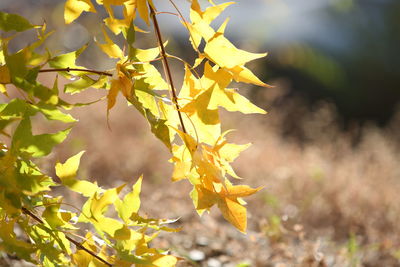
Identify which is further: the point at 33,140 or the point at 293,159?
the point at 293,159

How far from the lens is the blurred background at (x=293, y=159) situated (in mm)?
2158

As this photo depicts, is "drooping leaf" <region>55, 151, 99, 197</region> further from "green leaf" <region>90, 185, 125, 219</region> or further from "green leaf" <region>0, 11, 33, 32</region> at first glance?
"green leaf" <region>0, 11, 33, 32</region>

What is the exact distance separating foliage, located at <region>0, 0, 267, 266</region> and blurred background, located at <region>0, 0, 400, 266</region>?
5.0 inches

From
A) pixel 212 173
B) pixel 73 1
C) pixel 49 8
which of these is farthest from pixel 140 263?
pixel 49 8

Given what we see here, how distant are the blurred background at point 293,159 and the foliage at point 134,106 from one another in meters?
0.13

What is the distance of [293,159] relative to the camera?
3.50 metres

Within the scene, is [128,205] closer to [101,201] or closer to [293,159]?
[101,201]

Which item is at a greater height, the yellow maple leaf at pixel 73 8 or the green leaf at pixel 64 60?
the yellow maple leaf at pixel 73 8

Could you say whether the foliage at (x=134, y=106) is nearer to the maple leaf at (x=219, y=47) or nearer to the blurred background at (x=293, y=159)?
the maple leaf at (x=219, y=47)

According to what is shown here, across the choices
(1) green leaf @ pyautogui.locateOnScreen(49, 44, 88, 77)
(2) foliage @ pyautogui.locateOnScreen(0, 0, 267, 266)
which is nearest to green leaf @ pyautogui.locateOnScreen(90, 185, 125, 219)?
(2) foliage @ pyautogui.locateOnScreen(0, 0, 267, 266)

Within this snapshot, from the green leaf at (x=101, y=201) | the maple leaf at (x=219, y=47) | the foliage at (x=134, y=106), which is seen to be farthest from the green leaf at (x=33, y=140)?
the maple leaf at (x=219, y=47)

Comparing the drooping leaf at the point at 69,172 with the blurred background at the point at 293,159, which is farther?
the blurred background at the point at 293,159

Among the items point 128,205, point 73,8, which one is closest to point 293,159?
point 128,205

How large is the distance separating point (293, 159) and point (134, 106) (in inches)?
106
